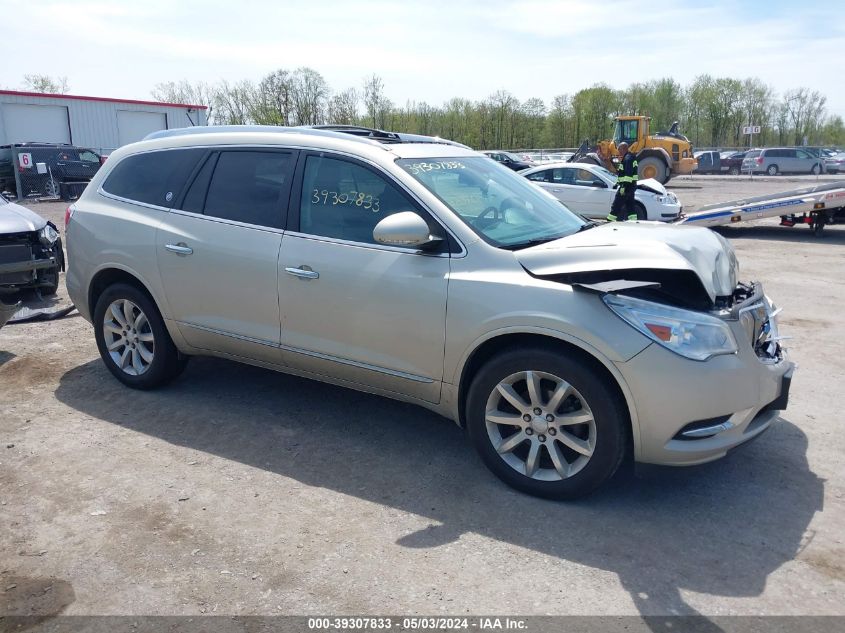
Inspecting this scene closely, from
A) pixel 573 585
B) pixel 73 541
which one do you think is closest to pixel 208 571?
pixel 73 541

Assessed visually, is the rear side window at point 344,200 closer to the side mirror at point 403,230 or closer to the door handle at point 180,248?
the side mirror at point 403,230

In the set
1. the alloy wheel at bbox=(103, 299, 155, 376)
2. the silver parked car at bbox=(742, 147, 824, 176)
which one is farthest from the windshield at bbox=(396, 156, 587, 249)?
the silver parked car at bbox=(742, 147, 824, 176)

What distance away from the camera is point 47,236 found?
7238 mm

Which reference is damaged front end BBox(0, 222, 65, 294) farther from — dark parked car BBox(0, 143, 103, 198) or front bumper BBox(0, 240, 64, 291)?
dark parked car BBox(0, 143, 103, 198)

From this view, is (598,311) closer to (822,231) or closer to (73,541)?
(73,541)

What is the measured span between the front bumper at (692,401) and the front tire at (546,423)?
0.50 feet

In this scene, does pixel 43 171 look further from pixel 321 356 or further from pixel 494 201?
pixel 494 201

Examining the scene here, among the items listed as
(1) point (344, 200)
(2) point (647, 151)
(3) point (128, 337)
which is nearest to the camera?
(1) point (344, 200)

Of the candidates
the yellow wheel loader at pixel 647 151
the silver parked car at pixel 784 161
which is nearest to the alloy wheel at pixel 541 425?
the yellow wheel loader at pixel 647 151

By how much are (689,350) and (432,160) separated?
1970 millimetres

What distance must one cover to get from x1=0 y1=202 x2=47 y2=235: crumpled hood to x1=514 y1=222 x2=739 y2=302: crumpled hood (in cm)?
539

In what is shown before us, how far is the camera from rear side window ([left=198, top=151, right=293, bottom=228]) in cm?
452

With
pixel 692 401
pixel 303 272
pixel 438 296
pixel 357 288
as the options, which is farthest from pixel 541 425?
pixel 303 272

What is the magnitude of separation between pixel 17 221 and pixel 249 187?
12.2ft
